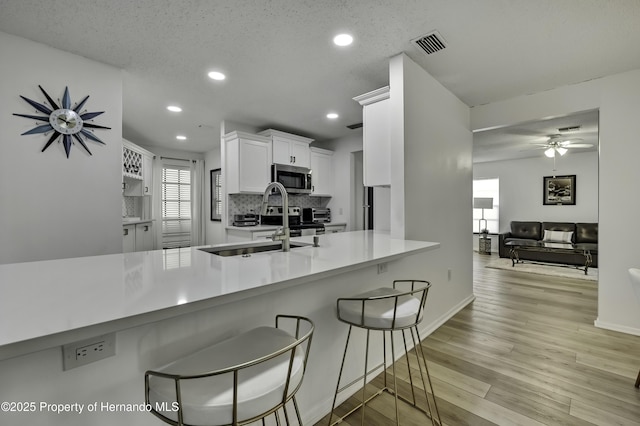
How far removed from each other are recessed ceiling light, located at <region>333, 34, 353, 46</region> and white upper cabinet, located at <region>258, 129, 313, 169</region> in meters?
2.37

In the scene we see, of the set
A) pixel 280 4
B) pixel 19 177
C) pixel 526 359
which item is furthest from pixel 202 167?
pixel 526 359

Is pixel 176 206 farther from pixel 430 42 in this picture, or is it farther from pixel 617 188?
pixel 617 188

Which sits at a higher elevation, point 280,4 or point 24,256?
point 280,4

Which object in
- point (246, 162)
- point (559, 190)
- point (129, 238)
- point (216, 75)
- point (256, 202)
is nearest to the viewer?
point (216, 75)

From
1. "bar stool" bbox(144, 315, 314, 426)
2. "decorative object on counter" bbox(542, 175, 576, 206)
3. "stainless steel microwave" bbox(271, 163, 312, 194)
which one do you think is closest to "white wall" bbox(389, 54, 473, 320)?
"bar stool" bbox(144, 315, 314, 426)

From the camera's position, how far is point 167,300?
816 millimetres

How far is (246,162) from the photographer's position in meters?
4.23

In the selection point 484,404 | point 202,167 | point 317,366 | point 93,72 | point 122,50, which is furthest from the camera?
point 202,167

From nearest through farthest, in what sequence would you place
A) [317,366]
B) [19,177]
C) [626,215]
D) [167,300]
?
[167,300] < [317,366] < [19,177] < [626,215]

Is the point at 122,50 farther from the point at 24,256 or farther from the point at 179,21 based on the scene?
the point at 24,256

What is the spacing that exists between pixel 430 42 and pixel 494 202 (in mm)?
6457

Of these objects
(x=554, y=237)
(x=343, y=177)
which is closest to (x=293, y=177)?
(x=343, y=177)

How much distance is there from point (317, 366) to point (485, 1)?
7.76 feet

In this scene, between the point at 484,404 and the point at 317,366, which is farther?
the point at 484,404
